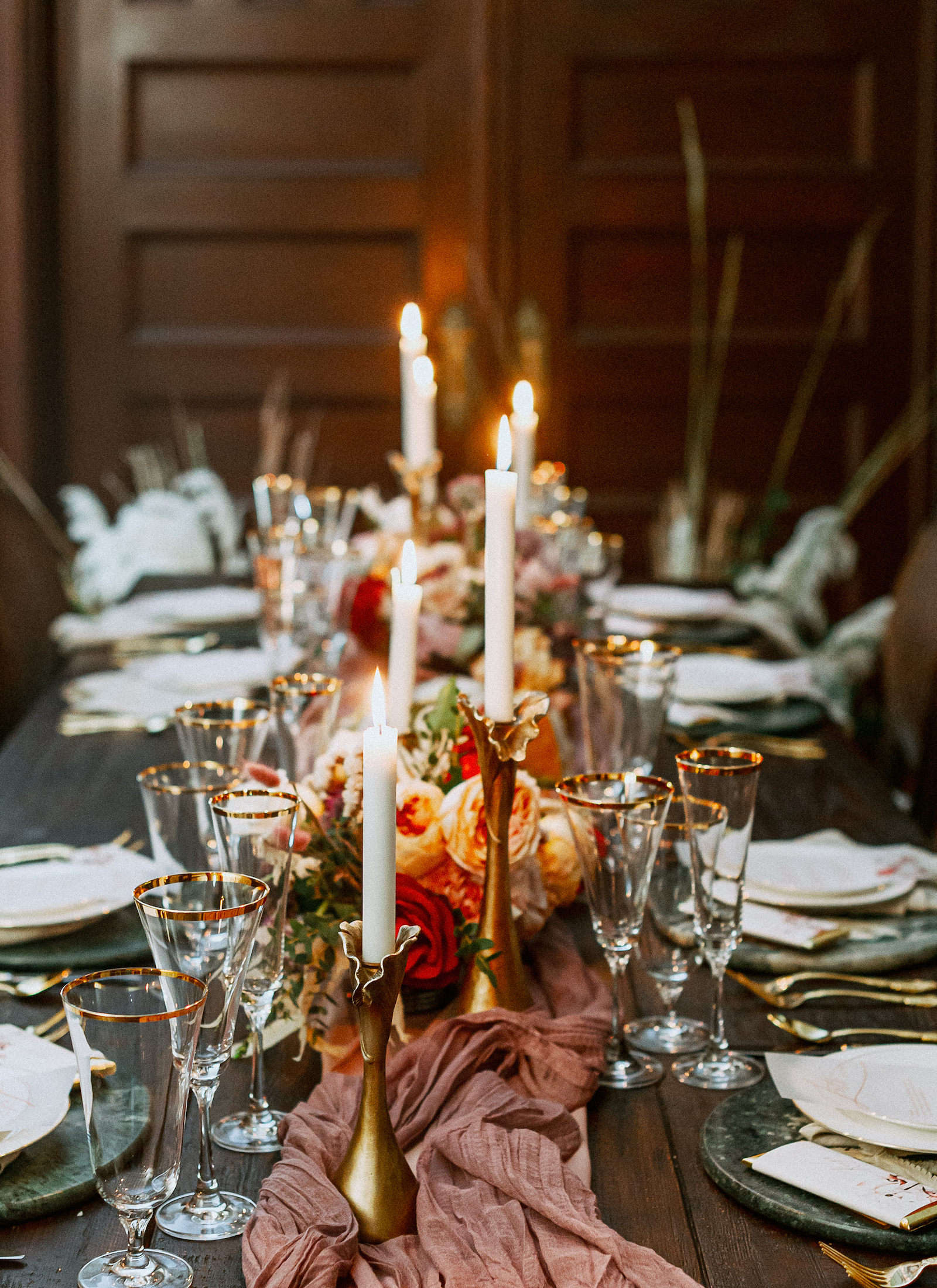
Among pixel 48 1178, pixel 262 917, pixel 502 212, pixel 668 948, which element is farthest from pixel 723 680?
pixel 502 212

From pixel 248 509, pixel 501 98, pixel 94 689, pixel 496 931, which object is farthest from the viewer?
pixel 501 98

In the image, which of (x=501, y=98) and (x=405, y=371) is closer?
(x=405, y=371)

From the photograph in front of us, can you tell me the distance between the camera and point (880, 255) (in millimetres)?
4078

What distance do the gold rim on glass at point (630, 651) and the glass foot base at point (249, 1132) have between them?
565 millimetres

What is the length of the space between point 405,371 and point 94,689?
0.62m

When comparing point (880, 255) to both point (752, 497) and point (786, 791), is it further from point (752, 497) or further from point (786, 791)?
point (786, 791)

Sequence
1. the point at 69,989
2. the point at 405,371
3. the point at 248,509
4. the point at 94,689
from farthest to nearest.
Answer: the point at 248,509 → the point at 94,689 → the point at 405,371 → the point at 69,989

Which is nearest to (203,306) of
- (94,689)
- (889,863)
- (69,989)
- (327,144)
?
(327,144)

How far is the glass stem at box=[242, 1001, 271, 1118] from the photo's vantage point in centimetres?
84

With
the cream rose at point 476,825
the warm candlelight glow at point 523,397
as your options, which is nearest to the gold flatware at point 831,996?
the cream rose at point 476,825

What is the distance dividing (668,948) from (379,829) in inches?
14.2

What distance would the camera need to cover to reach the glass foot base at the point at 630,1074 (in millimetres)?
908

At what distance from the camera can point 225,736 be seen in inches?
44.7

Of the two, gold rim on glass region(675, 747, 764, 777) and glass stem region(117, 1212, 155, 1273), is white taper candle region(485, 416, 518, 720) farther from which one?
glass stem region(117, 1212, 155, 1273)
